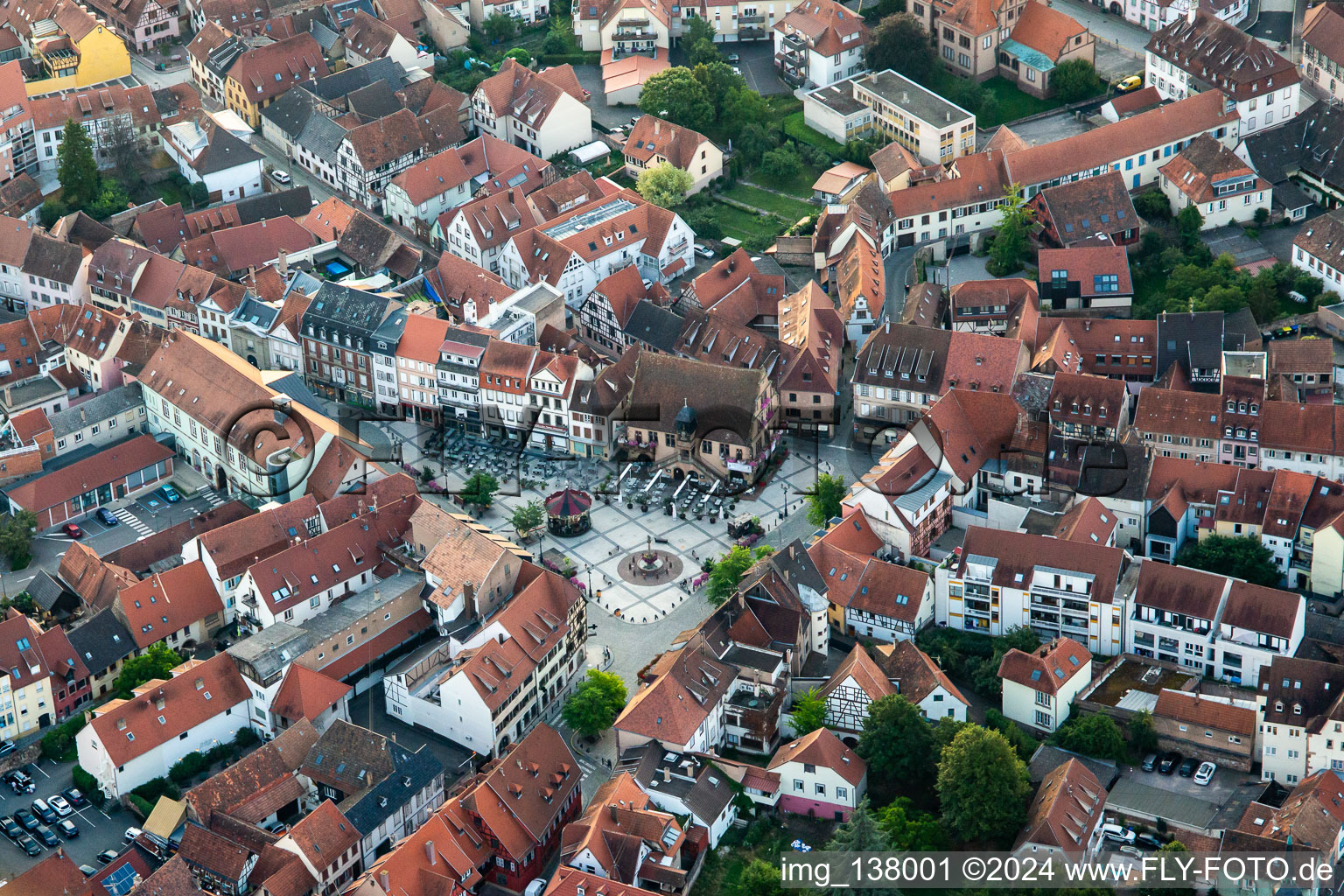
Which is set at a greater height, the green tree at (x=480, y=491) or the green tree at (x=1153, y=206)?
the green tree at (x=1153, y=206)

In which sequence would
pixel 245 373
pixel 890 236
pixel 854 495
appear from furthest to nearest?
1. pixel 890 236
2. pixel 245 373
3. pixel 854 495

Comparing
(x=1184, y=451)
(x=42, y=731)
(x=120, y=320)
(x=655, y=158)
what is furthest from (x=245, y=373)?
(x=1184, y=451)

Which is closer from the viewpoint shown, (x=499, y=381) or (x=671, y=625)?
(x=671, y=625)

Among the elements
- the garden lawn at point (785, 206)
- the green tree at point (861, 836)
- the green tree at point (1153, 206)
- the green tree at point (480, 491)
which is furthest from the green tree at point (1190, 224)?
the green tree at point (861, 836)

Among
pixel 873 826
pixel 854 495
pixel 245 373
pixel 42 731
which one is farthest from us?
pixel 245 373

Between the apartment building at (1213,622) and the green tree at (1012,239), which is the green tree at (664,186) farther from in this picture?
the apartment building at (1213,622)

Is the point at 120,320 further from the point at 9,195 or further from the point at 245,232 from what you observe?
the point at 9,195
